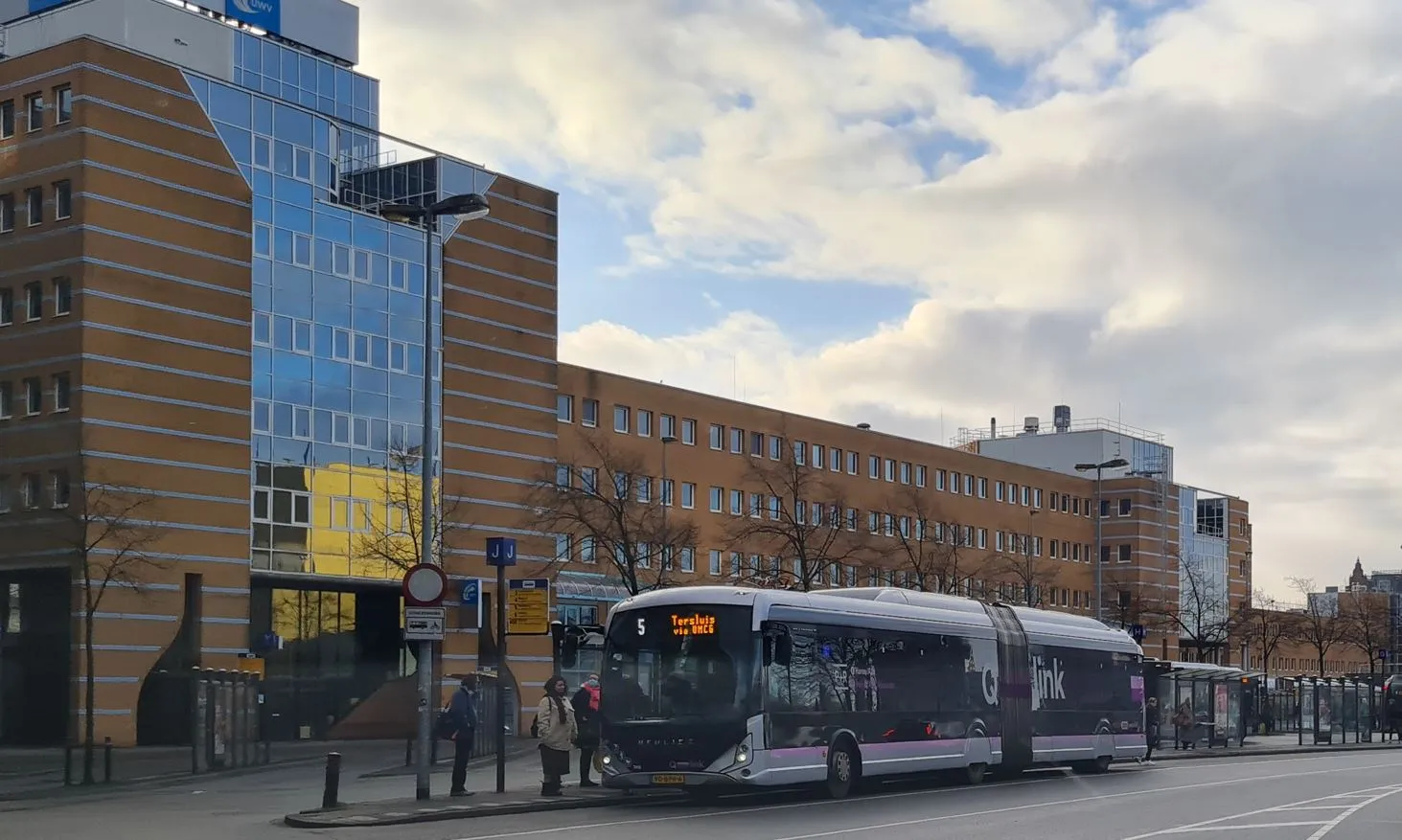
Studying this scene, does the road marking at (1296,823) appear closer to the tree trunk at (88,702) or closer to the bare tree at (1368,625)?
the tree trunk at (88,702)

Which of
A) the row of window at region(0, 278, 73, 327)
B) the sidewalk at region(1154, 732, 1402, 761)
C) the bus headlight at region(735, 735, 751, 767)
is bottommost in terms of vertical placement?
the sidewalk at region(1154, 732, 1402, 761)

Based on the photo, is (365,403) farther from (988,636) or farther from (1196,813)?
(1196,813)

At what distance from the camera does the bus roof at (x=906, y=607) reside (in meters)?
26.0

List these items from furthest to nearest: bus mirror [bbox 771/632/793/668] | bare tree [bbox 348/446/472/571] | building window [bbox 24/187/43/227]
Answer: bare tree [bbox 348/446/472/571] → building window [bbox 24/187/43/227] → bus mirror [bbox 771/632/793/668]

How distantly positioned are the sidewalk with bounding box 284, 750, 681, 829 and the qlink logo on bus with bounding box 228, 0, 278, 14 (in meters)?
43.2

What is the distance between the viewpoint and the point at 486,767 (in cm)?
3731

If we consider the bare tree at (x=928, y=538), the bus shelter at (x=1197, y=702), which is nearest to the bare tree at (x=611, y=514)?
the bare tree at (x=928, y=538)

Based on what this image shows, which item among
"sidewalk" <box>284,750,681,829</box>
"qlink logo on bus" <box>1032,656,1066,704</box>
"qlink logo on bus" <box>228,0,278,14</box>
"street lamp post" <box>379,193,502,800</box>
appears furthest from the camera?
"qlink logo on bus" <box>228,0,278,14</box>

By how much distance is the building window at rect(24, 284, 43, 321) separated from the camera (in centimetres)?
5309

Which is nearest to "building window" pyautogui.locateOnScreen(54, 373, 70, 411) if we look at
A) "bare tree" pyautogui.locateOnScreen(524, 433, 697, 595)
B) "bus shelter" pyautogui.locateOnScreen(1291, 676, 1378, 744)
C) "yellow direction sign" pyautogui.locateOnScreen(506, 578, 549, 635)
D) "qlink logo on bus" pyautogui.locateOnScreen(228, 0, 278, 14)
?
"bare tree" pyautogui.locateOnScreen(524, 433, 697, 595)

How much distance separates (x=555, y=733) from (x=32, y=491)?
31519 millimetres

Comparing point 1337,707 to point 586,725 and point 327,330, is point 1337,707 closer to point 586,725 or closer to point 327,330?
point 327,330

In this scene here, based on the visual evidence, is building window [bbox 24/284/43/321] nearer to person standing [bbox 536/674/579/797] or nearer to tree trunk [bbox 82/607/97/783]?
tree trunk [bbox 82/607/97/783]

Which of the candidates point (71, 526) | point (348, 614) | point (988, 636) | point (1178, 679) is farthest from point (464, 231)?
point (988, 636)
